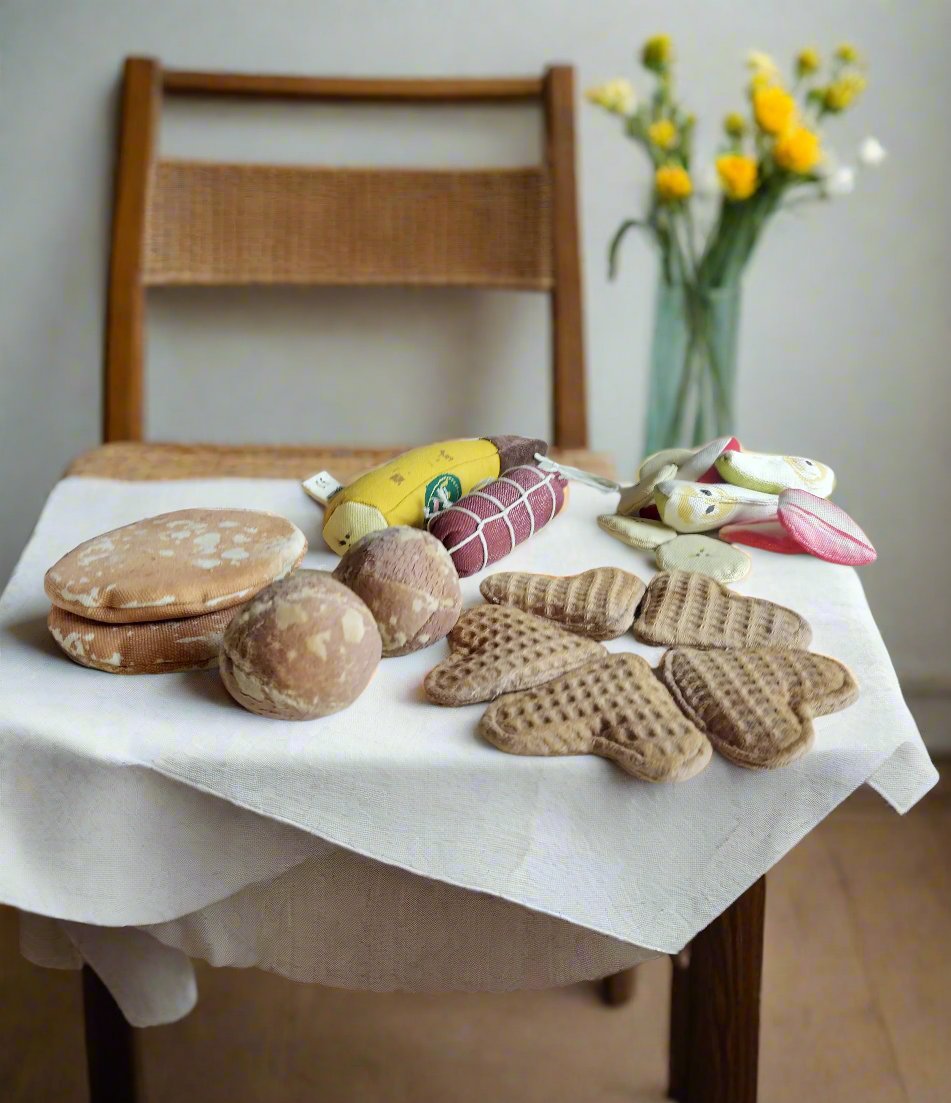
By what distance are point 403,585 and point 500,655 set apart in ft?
0.22

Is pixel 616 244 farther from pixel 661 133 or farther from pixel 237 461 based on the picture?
pixel 237 461

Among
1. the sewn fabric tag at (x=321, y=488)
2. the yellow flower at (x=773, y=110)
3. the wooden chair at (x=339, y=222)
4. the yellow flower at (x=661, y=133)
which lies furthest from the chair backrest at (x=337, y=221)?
the sewn fabric tag at (x=321, y=488)

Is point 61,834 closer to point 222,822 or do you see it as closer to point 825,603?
point 222,822

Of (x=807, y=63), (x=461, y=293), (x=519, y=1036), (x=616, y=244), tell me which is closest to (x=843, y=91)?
(x=807, y=63)

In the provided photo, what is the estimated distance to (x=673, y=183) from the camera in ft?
3.92

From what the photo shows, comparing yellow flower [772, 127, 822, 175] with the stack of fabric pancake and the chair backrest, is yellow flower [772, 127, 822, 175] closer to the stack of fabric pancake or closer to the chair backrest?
the chair backrest

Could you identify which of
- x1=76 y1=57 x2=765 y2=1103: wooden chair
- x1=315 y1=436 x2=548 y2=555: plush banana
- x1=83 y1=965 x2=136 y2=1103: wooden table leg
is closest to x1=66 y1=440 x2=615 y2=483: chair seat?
x1=76 y1=57 x2=765 y2=1103: wooden chair

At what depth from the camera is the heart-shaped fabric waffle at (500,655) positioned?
62 centimetres

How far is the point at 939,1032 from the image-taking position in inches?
46.3

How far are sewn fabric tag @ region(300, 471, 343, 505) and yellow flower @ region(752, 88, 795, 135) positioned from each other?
606mm

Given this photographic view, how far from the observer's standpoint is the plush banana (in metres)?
0.78

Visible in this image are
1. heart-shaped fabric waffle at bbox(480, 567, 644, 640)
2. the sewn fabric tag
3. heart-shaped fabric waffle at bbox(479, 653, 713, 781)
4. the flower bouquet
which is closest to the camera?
heart-shaped fabric waffle at bbox(479, 653, 713, 781)

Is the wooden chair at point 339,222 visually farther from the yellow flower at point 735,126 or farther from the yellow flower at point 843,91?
the yellow flower at point 843,91

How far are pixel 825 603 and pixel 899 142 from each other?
0.91 m
